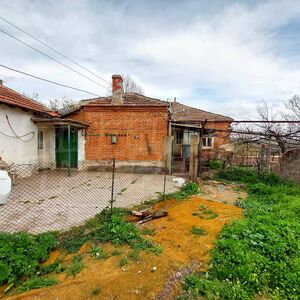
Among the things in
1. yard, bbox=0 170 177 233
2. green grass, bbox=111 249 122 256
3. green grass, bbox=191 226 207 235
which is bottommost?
yard, bbox=0 170 177 233

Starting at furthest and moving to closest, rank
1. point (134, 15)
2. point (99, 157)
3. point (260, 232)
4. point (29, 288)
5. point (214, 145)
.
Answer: point (214, 145)
point (99, 157)
point (134, 15)
point (260, 232)
point (29, 288)

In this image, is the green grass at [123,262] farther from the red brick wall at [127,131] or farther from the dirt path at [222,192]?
the red brick wall at [127,131]

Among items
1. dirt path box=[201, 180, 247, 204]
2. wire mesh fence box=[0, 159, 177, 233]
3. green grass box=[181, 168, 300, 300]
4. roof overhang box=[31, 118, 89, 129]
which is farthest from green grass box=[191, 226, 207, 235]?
roof overhang box=[31, 118, 89, 129]

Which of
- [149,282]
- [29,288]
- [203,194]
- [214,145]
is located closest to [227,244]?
[149,282]

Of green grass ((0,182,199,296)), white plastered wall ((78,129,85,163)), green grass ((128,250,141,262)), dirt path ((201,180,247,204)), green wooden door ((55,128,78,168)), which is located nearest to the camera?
green grass ((0,182,199,296))

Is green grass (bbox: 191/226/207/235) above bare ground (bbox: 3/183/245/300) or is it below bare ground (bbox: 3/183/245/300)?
above

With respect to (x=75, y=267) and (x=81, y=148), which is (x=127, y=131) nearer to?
(x=81, y=148)

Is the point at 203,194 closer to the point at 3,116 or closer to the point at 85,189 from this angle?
the point at 85,189

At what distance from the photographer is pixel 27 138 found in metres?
10.5

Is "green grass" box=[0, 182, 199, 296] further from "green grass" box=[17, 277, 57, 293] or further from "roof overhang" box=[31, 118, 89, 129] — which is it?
"roof overhang" box=[31, 118, 89, 129]

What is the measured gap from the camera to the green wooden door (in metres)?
12.9

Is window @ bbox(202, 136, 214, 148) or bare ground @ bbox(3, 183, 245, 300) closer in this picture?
bare ground @ bbox(3, 183, 245, 300)

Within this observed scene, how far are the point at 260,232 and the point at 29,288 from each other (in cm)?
427

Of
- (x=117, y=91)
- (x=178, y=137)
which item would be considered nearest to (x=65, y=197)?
(x=117, y=91)
